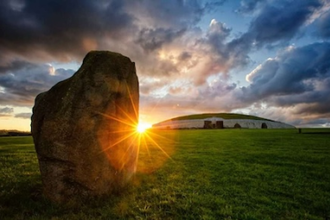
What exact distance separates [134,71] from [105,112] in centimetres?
284

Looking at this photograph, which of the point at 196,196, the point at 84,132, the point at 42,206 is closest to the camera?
the point at 42,206

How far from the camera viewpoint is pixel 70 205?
7.33m

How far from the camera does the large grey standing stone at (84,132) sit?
7449 mm

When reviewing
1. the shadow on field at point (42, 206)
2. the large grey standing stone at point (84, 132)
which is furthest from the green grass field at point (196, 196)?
the large grey standing stone at point (84, 132)

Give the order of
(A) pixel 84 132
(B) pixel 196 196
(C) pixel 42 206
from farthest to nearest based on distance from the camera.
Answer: (B) pixel 196 196 < (A) pixel 84 132 < (C) pixel 42 206

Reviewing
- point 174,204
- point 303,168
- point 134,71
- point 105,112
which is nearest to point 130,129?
point 105,112

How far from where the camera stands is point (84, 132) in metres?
7.50

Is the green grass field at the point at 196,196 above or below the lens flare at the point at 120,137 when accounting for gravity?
below

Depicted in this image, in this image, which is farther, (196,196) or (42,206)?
(196,196)

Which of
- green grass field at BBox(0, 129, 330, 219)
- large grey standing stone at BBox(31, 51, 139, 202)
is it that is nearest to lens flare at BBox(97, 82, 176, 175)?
large grey standing stone at BBox(31, 51, 139, 202)

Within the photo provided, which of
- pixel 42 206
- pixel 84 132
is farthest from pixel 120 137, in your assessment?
pixel 42 206

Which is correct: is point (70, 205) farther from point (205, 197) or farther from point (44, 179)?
point (205, 197)

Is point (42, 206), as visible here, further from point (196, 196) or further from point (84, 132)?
point (196, 196)

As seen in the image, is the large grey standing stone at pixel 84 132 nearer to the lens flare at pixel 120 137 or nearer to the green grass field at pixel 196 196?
the lens flare at pixel 120 137
